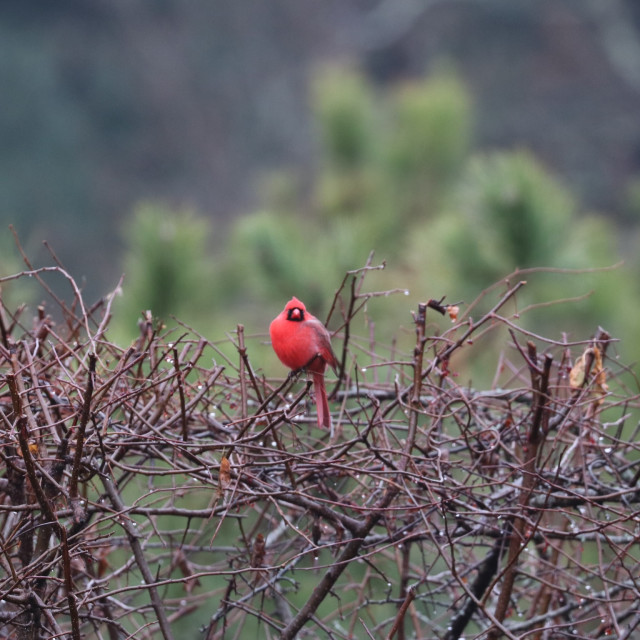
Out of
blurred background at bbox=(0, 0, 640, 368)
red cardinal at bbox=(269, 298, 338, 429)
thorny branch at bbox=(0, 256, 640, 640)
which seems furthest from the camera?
blurred background at bbox=(0, 0, 640, 368)

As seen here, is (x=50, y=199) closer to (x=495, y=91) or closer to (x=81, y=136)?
(x=81, y=136)

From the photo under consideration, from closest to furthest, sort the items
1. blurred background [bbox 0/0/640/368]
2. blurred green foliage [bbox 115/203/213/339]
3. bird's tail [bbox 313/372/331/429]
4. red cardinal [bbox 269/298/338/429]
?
1. bird's tail [bbox 313/372/331/429]
2. red cardinal [bbox 269/298/338/429]
3. blurred green foliage [bbox 115/203/213/339]
4. blurred background [bbox 0/0/640/368]

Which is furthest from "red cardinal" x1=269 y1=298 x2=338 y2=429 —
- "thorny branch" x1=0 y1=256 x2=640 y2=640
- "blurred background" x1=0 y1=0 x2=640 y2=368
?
"blurred background" x1=0 y1=0 x2=640 y2=368

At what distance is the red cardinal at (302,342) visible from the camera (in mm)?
2143

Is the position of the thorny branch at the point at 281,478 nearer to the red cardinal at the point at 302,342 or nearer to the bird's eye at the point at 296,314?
the red cardinal at the point at 302,342

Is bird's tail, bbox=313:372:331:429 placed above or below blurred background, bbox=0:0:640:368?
below

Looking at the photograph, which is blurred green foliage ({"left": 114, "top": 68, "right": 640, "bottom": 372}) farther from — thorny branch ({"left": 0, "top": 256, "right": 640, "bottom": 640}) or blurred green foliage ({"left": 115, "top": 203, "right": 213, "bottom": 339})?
thorny branch ({"left": 0, "top": 256, "right": 640, "bottom": 640})

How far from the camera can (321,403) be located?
6.68 ft

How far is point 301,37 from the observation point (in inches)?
656

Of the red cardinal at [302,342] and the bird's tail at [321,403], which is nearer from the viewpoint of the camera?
the bird's tail at [321,403]

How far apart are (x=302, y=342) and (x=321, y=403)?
192 mm

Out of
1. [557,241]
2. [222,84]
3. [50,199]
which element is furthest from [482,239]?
[222,84]

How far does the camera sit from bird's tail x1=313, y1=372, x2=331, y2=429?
1995mm

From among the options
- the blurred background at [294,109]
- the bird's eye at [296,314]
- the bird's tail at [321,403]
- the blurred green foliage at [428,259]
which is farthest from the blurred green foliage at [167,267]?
the blurred background at [294,109]
